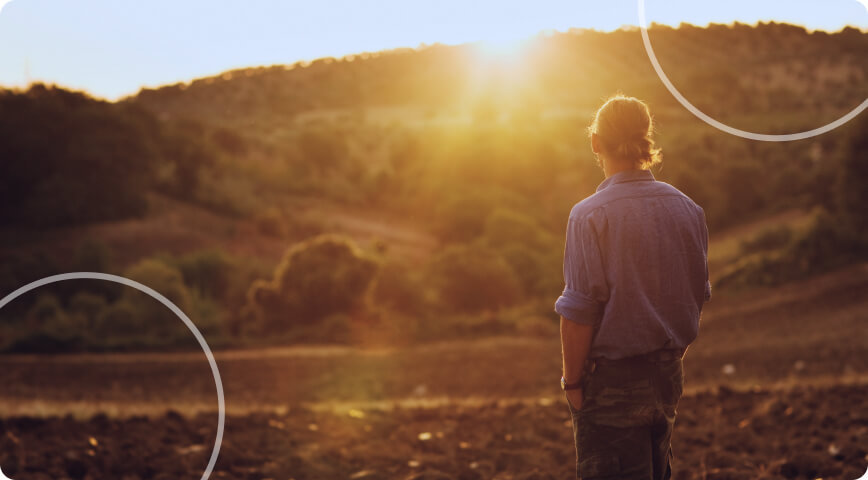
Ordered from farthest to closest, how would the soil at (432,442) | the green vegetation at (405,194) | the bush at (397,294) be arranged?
the bush at (397,294) < the green vegetation at (405,194) < the soil at (432,442)

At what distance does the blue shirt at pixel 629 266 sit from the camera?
2617 millimetres

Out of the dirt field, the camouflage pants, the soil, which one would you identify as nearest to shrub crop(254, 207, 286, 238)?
the dirt field

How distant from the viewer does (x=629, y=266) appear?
262 centimetres

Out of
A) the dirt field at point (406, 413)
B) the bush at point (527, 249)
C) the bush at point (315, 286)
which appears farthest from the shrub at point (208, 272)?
the dirt field at point (406, 413)

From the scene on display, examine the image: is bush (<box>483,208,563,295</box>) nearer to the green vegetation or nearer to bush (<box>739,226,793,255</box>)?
the green vegetation

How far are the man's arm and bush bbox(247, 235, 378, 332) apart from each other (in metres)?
13.5

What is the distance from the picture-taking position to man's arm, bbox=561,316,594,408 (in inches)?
104

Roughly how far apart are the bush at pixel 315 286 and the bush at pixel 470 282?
1.90m

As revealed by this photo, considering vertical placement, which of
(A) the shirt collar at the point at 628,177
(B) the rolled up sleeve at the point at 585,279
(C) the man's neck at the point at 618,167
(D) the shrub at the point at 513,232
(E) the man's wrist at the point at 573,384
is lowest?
(E) the man's wrist at the point at 573,384

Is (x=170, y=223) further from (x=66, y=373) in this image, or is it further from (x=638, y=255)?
(x=638, y=255)

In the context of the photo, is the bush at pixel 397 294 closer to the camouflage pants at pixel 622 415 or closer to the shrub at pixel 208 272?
the shrub at pixel 208 272

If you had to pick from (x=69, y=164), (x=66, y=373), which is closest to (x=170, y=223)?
(x=69, y=164)

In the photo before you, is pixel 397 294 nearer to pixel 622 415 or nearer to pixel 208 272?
pixel 208 272

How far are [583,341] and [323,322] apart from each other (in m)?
13.4
